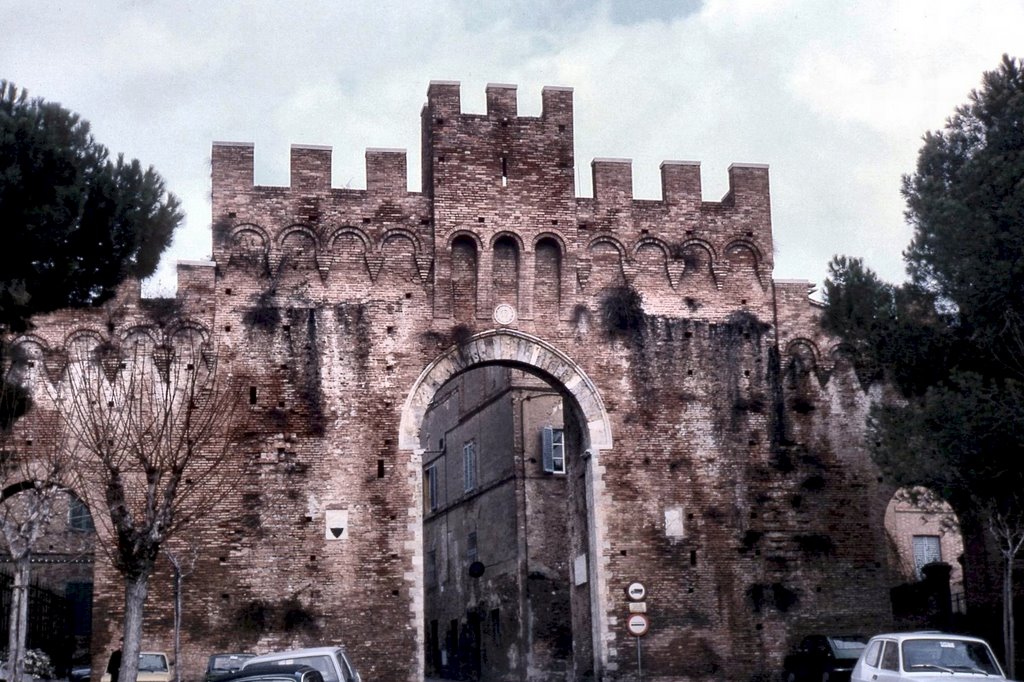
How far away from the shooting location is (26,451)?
867 inches

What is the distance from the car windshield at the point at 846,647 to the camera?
2188 cm

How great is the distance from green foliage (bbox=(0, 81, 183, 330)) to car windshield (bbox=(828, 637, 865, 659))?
12345 mm

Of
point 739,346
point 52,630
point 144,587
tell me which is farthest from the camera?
point 52,630

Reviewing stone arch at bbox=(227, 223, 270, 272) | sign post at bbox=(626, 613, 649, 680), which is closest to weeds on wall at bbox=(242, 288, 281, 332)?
stone arch at bbox=(227, 223, 270, 272)

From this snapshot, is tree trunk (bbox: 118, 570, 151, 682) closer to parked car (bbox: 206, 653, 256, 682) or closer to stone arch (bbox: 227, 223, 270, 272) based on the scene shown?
parked car (bbox: 206, 653, 256, 682)

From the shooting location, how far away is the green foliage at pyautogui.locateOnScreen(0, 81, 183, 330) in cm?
1659

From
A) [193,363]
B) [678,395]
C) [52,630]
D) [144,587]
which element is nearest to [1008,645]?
[678,395]

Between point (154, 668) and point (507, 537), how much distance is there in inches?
538

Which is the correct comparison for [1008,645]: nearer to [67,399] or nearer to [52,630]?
[67,399]

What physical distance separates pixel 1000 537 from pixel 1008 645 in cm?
184

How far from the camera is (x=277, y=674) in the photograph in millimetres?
13375

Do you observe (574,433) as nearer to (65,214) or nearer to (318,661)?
(318,661)

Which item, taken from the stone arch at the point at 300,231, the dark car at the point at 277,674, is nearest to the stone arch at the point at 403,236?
the stone arch at the point at 300,231

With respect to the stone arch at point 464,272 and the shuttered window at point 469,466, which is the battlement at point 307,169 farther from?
the shuttered window at point 469,466
